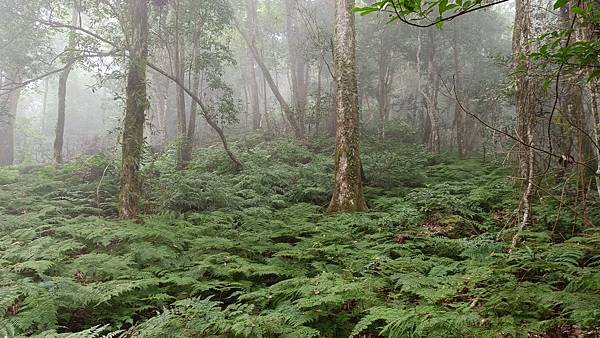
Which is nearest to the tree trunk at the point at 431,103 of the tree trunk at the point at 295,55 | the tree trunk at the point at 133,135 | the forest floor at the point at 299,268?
the tree trunk at the point at 295,55

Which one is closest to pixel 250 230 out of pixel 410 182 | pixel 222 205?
pixel 222 205

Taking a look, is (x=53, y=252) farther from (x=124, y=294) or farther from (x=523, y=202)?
(x=523, y=202)

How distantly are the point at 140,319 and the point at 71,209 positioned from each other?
551 cm

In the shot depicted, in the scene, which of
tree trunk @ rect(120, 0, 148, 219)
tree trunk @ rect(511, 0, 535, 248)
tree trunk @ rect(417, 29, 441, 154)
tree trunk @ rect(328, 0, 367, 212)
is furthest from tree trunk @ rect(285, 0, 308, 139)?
tree trunk @ rect(511, 0, 535, 248)

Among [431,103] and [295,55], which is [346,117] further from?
[295,55]

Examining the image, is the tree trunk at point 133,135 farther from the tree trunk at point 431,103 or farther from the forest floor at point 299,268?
the tree trunk at point 431,103

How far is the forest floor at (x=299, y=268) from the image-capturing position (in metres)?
3.39

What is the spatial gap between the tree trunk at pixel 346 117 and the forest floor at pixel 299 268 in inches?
25.1

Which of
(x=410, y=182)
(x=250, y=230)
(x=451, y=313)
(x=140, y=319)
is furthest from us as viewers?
(x=410, y=182)

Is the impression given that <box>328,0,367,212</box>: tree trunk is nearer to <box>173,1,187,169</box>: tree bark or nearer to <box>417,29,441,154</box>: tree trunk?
<box>173,1,187,169</box>: tree bark

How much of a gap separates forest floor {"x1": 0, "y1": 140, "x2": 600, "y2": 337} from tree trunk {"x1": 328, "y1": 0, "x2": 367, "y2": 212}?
25.1 inches

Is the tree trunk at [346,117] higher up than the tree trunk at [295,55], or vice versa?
the tree trunk at [295,55]

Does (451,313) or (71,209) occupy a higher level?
(71,209)

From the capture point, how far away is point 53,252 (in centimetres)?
527
